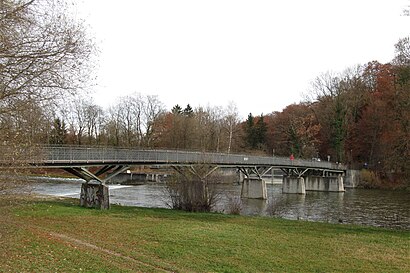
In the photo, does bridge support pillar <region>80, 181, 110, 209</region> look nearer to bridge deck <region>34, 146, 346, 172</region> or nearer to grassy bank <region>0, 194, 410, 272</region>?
bridge deck <region>34, 146, 346, 172</region>

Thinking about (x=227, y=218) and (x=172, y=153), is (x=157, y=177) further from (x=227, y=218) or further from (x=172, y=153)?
(x=227, y=218)

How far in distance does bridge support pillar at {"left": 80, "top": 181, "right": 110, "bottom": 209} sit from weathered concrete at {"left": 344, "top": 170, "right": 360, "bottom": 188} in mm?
49199

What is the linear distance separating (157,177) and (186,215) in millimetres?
43781

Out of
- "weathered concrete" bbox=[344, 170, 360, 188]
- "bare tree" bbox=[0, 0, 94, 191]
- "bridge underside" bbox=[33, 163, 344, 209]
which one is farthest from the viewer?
"weathered concrete" bbox=[344, 170, 360, 188]

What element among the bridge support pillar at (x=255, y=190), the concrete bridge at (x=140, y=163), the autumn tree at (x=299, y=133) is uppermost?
the autumn tree at (x=299, y=133)

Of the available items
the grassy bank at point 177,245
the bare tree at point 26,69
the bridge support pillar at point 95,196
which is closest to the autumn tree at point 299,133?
the bridge support pillar at point 95,196

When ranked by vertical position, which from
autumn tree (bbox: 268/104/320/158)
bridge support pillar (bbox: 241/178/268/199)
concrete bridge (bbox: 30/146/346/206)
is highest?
autumn tree (bbox: 268/104/320/158)

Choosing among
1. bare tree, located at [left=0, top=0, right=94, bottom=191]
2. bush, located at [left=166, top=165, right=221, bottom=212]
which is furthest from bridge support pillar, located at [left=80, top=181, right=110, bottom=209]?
bare tree, located at [left=0, top=0, right=94, bottom=191]

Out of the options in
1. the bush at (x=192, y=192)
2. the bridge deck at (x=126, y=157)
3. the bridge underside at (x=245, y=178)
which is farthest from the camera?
the bush at (x=192, y=192)

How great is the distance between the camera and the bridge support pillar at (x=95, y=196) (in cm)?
2558

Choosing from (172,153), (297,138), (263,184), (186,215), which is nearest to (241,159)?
(263,184)

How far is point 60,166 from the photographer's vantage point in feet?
76.3

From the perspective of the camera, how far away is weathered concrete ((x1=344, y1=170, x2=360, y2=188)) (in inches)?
2613

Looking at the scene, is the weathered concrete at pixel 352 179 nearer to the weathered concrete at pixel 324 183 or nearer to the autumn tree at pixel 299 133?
the weathered concrete at pixel 324 183
